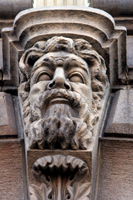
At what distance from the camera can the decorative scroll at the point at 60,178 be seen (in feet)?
11.9

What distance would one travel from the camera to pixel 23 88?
445 cm

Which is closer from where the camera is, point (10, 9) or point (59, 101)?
point (59, 101)

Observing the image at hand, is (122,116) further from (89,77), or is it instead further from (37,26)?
(37,26)

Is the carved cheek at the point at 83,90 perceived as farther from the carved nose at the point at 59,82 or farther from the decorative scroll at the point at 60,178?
the decorative scroll at the point at 60,178

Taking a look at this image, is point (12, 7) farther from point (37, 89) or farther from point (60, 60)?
point (37, 89)

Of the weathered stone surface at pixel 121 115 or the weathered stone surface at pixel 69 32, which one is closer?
the weathered stone surface at pixel 121 115

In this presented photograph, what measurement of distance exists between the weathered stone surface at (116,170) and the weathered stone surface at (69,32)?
767 millimetres

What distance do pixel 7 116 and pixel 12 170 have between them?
491 millimetres

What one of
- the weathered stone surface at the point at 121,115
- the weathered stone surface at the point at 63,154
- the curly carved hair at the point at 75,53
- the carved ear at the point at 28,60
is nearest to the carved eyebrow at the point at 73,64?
the curly carved hair at the point at 75,53

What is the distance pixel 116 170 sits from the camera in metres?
3.91

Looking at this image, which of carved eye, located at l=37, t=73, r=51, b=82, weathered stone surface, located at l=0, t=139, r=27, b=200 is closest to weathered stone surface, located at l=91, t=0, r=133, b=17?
carved eye, located at l=37, t=73, r=51, b=82

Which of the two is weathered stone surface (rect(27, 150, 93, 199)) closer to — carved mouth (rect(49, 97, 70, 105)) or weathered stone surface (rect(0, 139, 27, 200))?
weathered stone surface (rect(0, 139, 27, 200))

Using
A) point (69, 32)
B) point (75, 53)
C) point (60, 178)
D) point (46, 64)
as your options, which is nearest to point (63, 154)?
point (60, 178)

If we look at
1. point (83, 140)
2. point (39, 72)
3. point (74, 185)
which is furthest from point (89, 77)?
point (74, 185)
